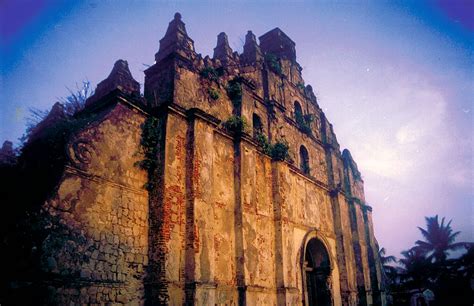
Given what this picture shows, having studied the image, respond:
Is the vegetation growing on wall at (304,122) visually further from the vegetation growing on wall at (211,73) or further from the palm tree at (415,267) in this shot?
the palm tree at (415,267)

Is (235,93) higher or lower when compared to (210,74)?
lower

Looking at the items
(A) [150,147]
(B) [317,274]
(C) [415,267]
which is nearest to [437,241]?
(C) [415,267]

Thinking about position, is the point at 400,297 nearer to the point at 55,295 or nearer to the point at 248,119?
the point at 248,119

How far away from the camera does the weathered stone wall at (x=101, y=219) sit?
6.14m

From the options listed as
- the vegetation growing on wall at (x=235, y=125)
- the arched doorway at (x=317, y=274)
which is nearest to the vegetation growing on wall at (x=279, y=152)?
the vegetation growing on wall at (x=235, y=125)

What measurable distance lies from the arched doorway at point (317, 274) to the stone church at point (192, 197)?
4 cm

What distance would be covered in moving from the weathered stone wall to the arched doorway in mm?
7912

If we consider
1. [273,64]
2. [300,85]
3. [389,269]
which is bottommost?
[389,269]

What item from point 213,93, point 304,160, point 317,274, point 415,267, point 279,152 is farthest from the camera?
point 415,267

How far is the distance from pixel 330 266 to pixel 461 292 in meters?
20.3

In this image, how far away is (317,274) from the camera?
547 inches

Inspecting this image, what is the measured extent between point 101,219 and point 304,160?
9903 mm

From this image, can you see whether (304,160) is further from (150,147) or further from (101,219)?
(101,219)

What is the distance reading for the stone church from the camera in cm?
671
